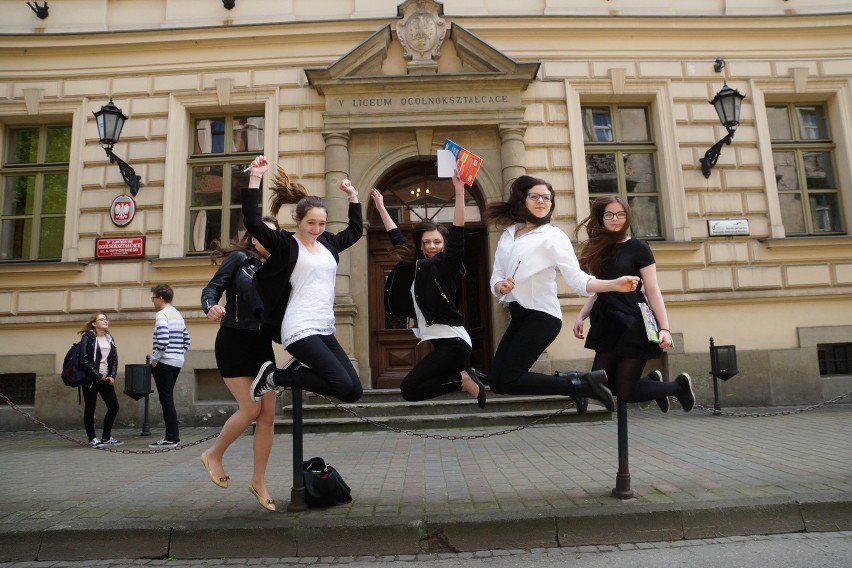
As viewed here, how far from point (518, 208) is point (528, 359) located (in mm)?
1167

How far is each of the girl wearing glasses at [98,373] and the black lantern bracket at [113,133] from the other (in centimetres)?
304

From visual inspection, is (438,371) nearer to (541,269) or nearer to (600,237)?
(541,269)

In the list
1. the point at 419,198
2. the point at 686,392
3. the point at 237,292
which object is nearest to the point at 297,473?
the point at 237,292

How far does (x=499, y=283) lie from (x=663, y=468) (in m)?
2.64

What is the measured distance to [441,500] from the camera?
4.27 meters

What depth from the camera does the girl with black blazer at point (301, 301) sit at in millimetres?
3787

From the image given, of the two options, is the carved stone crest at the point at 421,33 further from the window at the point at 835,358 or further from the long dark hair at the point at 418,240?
the window at the point at 835,358

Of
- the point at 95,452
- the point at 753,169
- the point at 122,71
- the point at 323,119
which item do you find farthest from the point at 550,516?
the point at 122,71

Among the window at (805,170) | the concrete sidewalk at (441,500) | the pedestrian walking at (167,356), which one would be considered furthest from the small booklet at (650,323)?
the window at (805,170)

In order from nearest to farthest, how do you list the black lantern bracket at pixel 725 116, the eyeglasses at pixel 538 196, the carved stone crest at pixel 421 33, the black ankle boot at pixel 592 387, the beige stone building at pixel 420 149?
1. the black ankle boot at pixel 592 387
2. the eyeglasses at pixel 538 196
3. the black lantern bracket at pixel 725 116
4. the beige stone building at pixel 420 149
5. the carved stone crest at pixel 421 33

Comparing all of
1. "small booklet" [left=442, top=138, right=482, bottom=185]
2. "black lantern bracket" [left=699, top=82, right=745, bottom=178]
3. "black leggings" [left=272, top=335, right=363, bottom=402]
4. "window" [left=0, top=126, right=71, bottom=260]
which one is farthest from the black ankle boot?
"window" [left=0, top=126, right=71, bottom=260]

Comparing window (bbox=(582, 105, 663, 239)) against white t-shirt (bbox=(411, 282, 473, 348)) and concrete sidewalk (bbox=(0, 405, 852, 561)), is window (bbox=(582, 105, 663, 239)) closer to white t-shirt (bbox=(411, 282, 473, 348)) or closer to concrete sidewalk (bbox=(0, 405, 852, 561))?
concrete sidewalk (bbox=(0, 405, 852, 561))

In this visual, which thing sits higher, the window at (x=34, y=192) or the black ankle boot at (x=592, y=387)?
the window at (x=34, y=192)

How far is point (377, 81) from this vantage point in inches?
401
